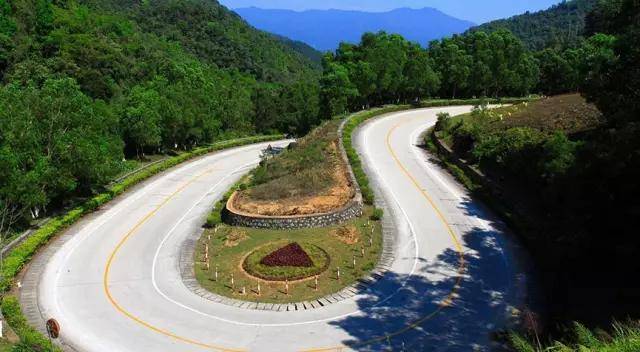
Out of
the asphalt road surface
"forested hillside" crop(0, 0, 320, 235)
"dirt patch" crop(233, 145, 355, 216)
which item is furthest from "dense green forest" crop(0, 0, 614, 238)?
"dirt patch" crop(233, 145, 355, 216)

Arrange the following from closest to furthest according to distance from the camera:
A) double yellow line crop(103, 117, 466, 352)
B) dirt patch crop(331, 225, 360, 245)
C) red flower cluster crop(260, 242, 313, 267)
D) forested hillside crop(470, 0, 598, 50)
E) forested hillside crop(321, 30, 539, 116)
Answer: double yellow line crop(103, 117, 466, 352), red flower cluster crop(260, 242, 313, 267), dirt patch crop(331, 225, 360, 245), forested hillside crop(321, 30, 539, 116), forested hillside crop(470, 0, 598, 50)

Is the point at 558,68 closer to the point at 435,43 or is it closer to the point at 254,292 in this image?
the point at 435,43

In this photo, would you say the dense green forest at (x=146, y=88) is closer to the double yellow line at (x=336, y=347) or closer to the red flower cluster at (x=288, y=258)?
the double yellow line at (x=336, y=347)

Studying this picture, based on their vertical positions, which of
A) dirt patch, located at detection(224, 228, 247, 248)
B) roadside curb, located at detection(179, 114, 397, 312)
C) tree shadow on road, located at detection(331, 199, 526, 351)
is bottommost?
tree shadow on road, located at detection(331, 199, 526, 351)

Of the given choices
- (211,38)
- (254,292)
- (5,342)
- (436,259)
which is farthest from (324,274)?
(211,38)

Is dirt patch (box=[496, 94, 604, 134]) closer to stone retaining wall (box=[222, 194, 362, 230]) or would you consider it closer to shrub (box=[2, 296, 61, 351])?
stone retaining wall (box=[222, 194, 362, 230])

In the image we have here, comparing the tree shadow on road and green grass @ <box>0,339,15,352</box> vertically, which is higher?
green grass @ <box>0,339,15,352</box>

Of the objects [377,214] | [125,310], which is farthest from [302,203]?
[125,310]

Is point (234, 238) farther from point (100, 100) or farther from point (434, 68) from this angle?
point (434, 68)
